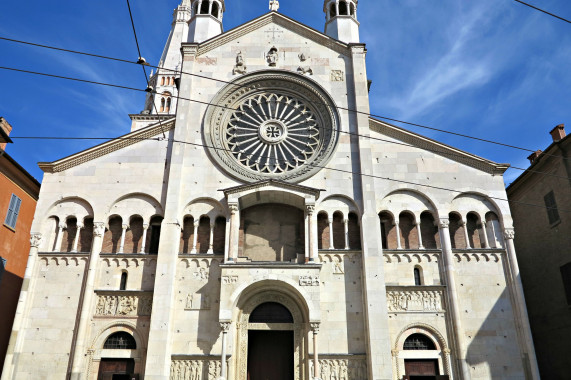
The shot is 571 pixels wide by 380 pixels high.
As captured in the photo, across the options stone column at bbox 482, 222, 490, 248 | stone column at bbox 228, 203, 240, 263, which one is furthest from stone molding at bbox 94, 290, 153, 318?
stone column at bbox 482, 222, 490, 248

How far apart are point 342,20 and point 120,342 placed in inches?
754

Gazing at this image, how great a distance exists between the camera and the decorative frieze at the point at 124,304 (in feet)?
57.3

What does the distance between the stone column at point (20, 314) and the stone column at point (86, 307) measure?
214 centimetres

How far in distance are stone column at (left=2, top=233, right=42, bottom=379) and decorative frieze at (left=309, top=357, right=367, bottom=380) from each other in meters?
11.0

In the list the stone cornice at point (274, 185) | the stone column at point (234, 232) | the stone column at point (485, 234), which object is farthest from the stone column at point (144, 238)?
the stone column at point (485, 234)

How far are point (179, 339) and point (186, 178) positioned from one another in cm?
666

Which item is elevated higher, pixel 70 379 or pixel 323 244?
pixel 323 244

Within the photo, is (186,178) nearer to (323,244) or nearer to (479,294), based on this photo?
(323,244)

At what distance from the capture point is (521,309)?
674 inches

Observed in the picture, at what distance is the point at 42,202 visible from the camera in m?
19.2

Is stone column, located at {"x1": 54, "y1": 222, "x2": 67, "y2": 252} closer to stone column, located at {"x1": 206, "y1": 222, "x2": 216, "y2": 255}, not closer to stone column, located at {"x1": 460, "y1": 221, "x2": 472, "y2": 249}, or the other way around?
stone column, located at {"x1": 206, "y1": 222, "x2": 216, "y2": 255}

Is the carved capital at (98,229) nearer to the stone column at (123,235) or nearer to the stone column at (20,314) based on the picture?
the stone column at (123,235)

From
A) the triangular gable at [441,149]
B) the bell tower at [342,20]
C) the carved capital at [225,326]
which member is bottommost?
the carved capital at [225,326]

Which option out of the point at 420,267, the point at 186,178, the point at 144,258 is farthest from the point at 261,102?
the point at 420,267
